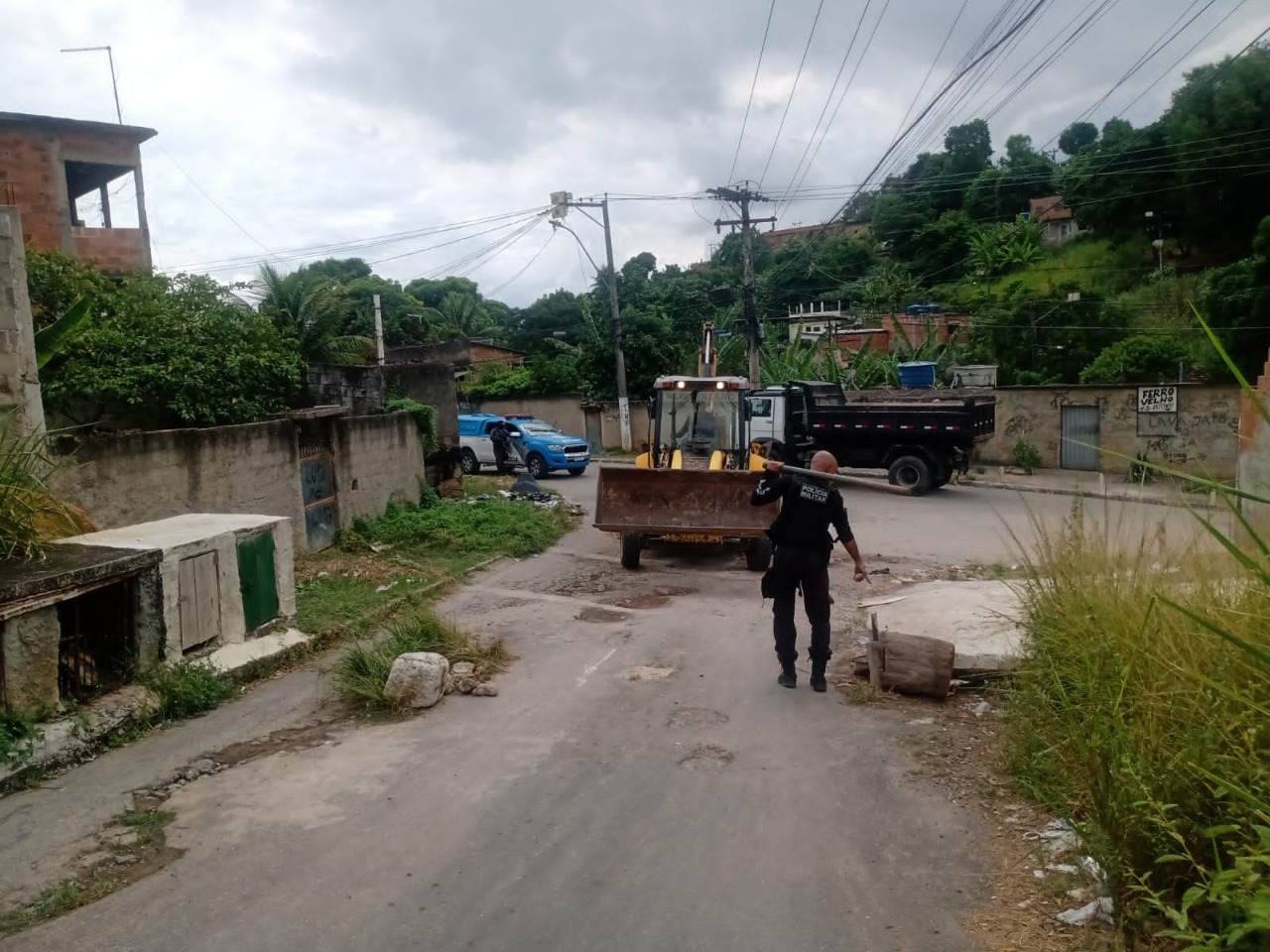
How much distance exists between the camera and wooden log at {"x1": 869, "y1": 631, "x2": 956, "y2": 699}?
6.40 m

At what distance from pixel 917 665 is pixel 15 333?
25.3 feet

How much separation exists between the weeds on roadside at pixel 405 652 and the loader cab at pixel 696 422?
21.4 ft

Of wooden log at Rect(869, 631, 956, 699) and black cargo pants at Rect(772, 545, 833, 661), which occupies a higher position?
black cargo pants at Rect(772, 545, 833, 661)

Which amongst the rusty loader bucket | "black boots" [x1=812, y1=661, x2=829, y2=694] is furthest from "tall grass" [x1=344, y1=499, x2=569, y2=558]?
"black boots" [x1=812, y1=661, x2=829, y2=694]

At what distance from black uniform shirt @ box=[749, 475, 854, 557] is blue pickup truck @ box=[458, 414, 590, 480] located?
18320 millimetres

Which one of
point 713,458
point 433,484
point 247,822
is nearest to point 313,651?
point 247,822

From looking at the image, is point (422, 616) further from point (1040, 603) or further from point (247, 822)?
point (1040, 603)

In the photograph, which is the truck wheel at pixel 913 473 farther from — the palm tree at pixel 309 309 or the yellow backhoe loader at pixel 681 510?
the palm tree at pixel 309 309

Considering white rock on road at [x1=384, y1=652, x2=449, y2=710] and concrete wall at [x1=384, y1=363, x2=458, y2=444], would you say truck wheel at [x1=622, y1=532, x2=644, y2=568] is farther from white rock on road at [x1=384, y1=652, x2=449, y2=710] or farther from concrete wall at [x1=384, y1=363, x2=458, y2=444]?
concrete wall at [x1=384, y1=363, x2=458, y2=444]

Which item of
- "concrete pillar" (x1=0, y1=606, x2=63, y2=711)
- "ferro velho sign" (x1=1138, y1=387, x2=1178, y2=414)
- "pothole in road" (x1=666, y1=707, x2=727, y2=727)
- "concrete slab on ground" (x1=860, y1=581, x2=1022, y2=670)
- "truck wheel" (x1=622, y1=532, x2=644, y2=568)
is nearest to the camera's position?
"concrete pillar" (x1=0, y1=606, x2=63, y2=711)

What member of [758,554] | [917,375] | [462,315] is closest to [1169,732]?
[758,554]

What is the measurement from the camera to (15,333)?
792 centimetres

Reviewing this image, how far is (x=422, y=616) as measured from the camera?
7.46 meters

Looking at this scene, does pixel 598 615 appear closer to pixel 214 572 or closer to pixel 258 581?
pixel 258 581
